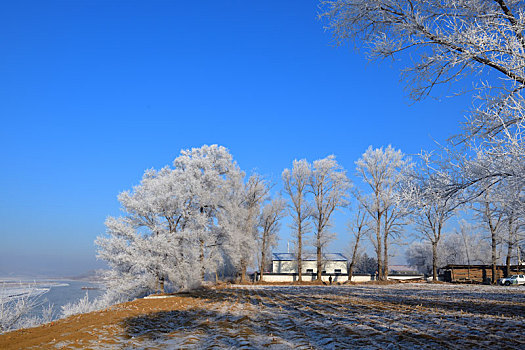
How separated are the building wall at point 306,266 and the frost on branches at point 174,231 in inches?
1038

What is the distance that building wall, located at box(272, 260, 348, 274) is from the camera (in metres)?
56.2

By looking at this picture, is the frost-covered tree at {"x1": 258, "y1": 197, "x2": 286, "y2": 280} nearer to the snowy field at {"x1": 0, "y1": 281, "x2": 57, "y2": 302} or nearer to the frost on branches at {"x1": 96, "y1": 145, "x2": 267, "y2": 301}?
the frost on branches at {"x1": 96, "y1": 145, "x2": 267, "y2": 301}

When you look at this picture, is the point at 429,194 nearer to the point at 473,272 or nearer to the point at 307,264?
the point at 473,272

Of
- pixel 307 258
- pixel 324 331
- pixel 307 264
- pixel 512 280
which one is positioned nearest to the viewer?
pixel 324 331

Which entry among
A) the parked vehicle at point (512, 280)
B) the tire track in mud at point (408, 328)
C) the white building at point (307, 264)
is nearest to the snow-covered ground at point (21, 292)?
the tire track in mud at point (408, 328)

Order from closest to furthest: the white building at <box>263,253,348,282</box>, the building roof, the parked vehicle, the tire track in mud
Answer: the tire track in mud < the parked vehicle < the white building at <box>263,253,348,282</box> < the building roof

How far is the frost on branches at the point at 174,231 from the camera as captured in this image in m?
22.8

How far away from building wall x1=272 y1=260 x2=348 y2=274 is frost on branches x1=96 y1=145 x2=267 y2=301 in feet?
86.5

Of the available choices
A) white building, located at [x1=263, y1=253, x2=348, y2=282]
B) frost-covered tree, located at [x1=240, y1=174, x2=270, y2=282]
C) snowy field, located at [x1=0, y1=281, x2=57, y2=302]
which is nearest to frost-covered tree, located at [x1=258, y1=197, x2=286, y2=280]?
frost-covered tree, located at [x1=240, y1=174, x2=270, y2=282]

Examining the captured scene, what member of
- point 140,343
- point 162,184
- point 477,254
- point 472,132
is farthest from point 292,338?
point 477,254

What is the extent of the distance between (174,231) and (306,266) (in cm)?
3769

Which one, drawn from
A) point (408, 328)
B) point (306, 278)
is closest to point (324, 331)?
point (408, 328)

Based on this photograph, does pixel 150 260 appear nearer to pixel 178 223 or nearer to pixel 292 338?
pixel 178 223

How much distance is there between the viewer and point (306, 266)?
58312 mm
